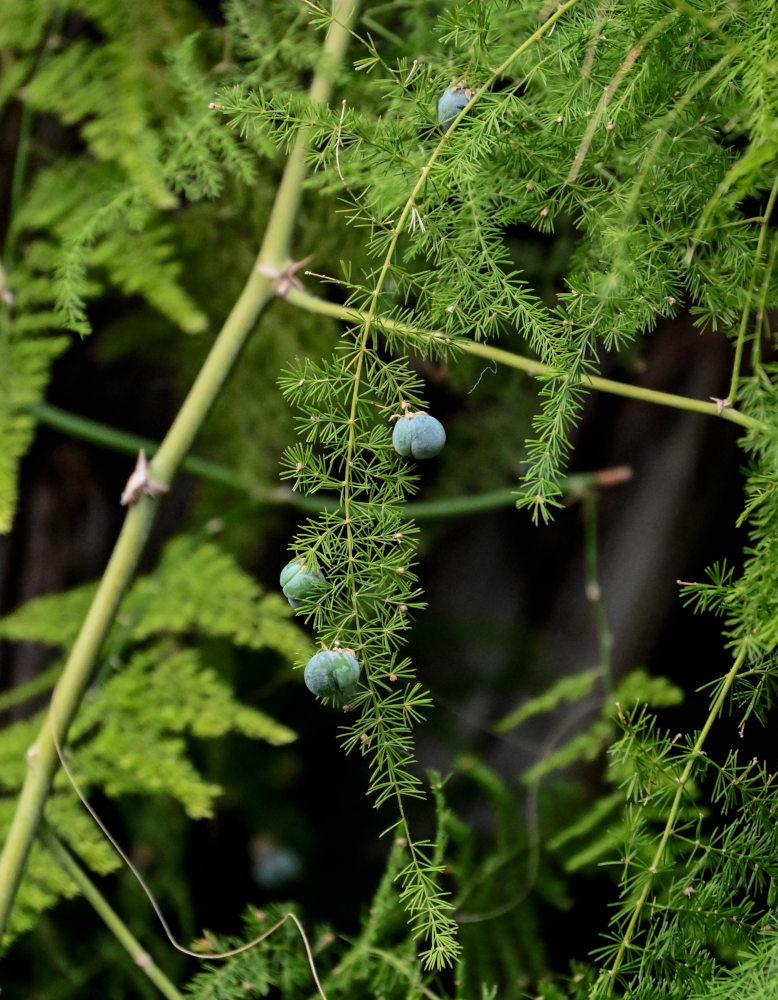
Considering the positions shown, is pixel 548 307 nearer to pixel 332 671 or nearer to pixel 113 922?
pixel 332 671

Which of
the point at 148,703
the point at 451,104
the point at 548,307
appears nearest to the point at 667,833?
the point at 548,307

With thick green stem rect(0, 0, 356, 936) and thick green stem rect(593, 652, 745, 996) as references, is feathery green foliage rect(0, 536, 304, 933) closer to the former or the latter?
thick green stem rect(0, 0, 356, 936)

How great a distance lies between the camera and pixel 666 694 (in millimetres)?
901

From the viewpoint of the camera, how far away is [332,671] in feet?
1.51

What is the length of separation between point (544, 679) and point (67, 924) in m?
0.73

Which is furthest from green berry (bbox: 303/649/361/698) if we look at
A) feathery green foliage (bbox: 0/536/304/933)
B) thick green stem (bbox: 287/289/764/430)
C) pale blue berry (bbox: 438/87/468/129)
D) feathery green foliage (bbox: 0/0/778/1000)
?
feathery green foliage (bbox: 0/536/304/933)

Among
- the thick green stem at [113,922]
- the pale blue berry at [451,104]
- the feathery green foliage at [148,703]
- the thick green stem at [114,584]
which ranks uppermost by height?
the pale blue berry at [451,104]

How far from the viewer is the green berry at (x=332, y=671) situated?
46cm

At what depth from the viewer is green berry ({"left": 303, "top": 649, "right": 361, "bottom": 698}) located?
18.0 inches

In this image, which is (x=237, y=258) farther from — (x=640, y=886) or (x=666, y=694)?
(x=640, y=886)

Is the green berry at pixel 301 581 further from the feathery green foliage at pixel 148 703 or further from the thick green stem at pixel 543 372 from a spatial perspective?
the feathery green foliage at pixel 148 703

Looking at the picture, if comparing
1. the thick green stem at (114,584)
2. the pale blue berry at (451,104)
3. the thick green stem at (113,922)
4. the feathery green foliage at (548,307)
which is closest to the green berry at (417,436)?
the feathery green foliage at (548,307)

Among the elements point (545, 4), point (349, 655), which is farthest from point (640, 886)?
point (545, 4)

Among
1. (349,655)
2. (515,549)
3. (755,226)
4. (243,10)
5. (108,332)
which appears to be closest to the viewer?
(349,655)
